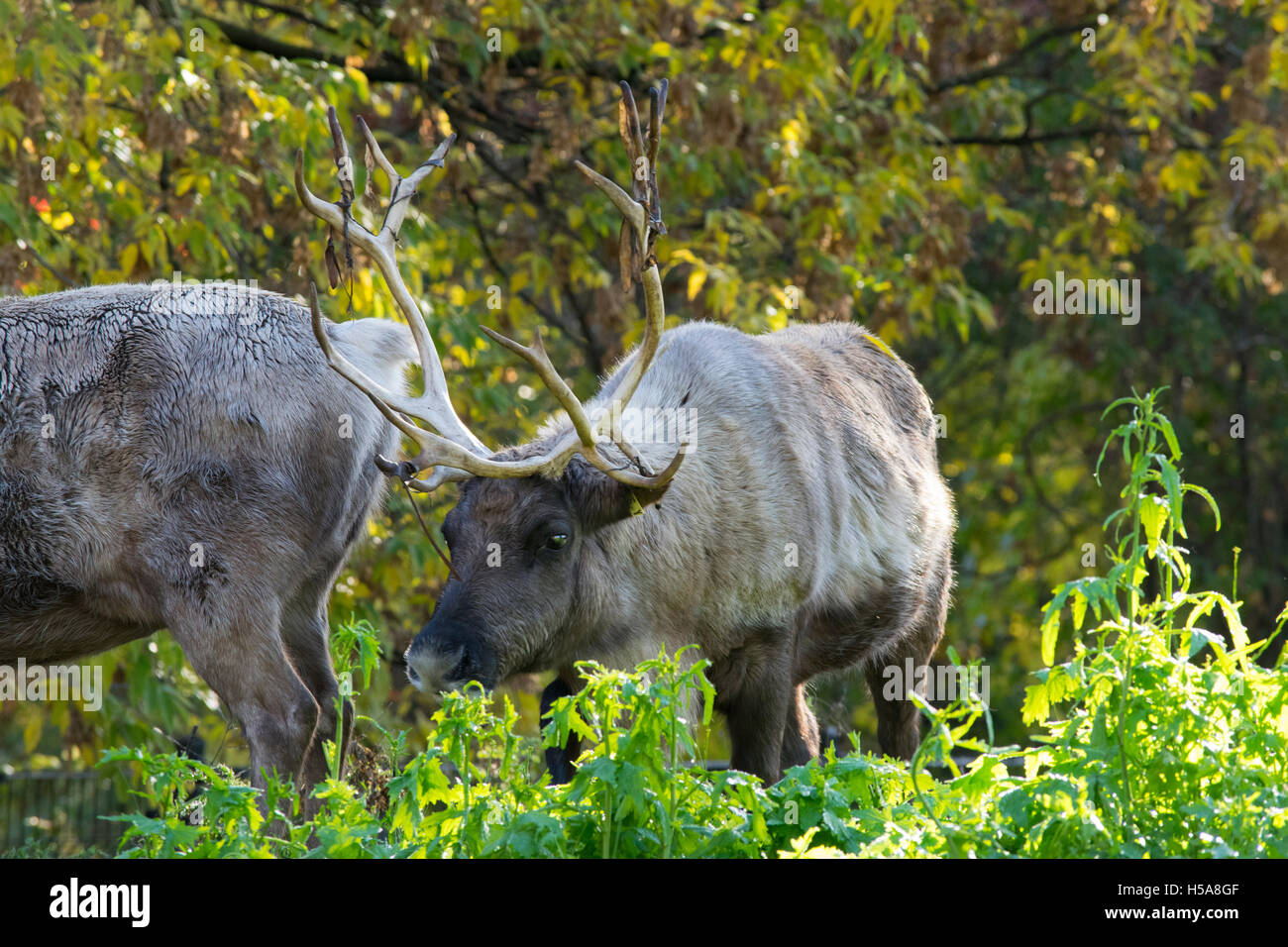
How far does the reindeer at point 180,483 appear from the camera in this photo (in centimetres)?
468

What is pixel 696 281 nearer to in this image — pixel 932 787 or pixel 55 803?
pixel 932 787

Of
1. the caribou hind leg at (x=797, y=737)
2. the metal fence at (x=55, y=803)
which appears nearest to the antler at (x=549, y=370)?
the caribou hind leg at (x=797, y=737)

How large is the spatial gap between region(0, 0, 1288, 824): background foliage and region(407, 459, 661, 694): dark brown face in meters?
1.17

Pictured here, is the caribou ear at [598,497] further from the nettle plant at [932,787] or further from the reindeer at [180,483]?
the nettle plant at [932,787]

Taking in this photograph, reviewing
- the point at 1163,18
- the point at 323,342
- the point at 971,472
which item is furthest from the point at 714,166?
the point at 971,472

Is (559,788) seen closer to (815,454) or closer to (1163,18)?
(815,454)

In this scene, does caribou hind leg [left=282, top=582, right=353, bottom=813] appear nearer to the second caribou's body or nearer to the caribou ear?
the second caribou's body

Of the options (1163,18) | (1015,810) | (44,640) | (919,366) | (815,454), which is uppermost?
(1163,18)

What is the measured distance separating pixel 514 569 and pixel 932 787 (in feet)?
6.29

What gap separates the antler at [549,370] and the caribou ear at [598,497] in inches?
2.7

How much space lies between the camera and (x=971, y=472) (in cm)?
1398

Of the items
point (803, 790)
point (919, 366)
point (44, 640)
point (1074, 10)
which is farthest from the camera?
point (919, 366)

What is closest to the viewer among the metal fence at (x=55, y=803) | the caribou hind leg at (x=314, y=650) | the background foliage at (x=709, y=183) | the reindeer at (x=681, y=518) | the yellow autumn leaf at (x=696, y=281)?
the reindeer at (x=681, y=518)

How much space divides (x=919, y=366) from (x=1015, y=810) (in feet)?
35.7
